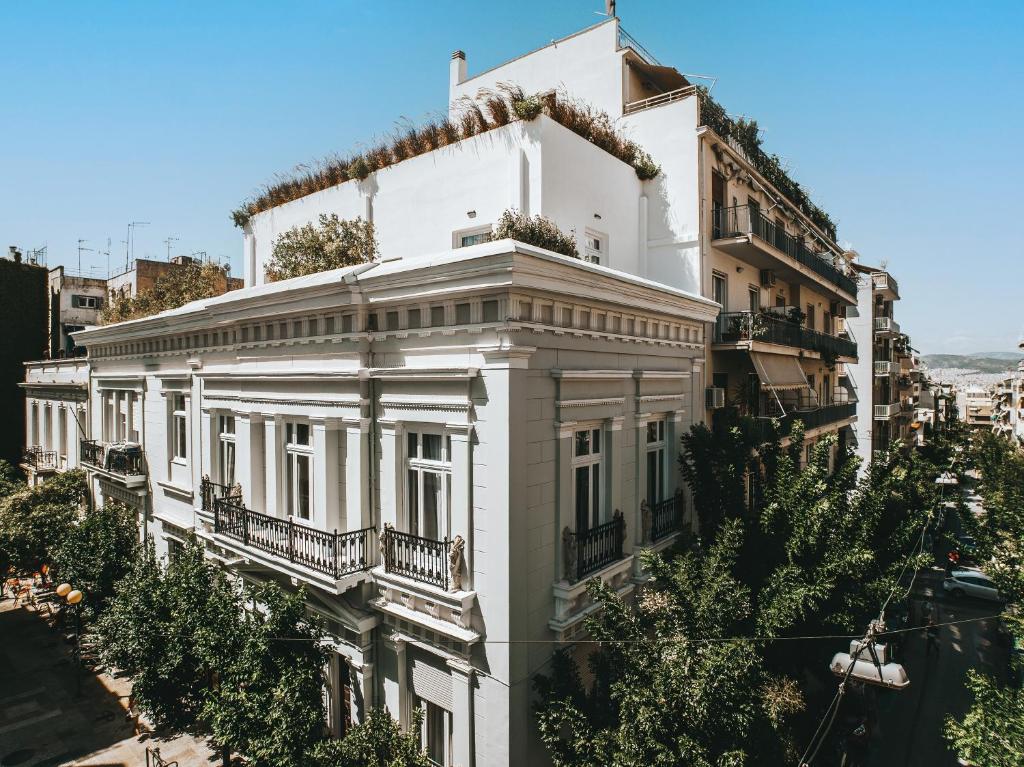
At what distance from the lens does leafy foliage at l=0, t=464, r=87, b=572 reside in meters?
16.6

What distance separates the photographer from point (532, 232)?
37.8 ft

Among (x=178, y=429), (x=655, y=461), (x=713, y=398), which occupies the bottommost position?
(x=655, y=461)

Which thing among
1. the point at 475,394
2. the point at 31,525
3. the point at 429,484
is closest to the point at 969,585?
the point at 429,484

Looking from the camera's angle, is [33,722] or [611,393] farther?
[33,722]

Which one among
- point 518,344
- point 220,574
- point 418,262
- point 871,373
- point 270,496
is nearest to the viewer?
point 518,344

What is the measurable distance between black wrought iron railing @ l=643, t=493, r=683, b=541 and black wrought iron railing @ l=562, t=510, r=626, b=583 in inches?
48.8

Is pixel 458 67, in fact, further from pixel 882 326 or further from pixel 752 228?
pixel 882 326

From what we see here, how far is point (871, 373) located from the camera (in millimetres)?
34375

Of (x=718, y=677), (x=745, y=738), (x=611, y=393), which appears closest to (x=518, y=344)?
(x=611, y=393)

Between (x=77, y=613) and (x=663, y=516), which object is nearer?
(x=663, y=516)

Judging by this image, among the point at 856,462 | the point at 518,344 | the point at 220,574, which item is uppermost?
the point at 518,344

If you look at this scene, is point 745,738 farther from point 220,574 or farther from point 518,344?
point 220,574

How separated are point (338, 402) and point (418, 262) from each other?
3.11m

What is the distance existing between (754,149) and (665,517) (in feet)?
46.0
